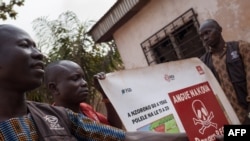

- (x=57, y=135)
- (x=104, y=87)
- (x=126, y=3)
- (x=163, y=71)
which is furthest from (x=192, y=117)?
(x=126, y=3)

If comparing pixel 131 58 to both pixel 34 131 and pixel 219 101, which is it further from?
pixel 34 131

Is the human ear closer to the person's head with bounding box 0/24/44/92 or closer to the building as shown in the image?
the person's head with bounding box 0/24/44/92

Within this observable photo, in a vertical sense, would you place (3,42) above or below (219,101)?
above

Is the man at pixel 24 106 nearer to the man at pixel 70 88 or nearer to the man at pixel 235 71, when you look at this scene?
the man at pixel 70 88

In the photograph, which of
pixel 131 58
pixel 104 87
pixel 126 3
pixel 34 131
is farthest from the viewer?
pixel 131 58

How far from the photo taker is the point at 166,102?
7.10 feet

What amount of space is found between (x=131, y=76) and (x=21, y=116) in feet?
2.86

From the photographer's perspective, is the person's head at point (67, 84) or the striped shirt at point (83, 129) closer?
the striped shirt at point (83, 129)

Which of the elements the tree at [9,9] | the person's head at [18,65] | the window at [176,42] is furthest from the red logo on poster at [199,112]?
the tree at [9,9]

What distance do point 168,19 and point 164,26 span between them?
13cm

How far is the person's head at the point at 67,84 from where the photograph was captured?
242 cm

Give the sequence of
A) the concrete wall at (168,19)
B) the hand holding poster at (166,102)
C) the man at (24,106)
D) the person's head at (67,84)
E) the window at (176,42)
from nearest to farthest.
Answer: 1. the man at (24,106)
2. the hand holding poster at (166,102)
3. the person's head at (67,84)
4. the concrete wall at (168,19)
5. the window at (176,42)

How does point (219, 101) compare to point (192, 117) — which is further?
point (219, 101)

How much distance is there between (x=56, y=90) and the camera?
98.3 inches
